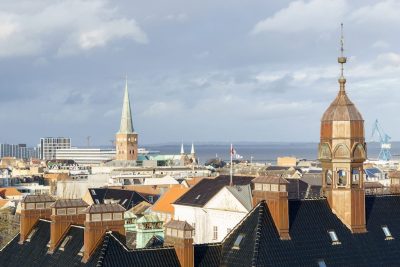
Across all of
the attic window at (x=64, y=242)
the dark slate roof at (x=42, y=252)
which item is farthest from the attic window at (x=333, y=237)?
the attic window at (x=64, y=242)

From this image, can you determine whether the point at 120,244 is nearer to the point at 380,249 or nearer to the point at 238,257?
the point at 238,257

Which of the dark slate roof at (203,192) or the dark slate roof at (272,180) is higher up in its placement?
the dark slate roof at (272,180)

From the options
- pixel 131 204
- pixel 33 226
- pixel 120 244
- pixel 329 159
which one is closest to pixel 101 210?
pixel 120 244

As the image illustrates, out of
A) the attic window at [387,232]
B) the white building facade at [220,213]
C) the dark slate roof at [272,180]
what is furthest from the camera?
the white building facade at [220,213]

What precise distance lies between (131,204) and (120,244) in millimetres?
66400

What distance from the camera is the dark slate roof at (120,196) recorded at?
4112 inches

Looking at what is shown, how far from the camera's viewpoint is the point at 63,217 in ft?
136

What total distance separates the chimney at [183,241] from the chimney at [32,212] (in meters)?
11.8

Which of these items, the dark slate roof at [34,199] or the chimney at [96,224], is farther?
the dark slate roof at [34,199]

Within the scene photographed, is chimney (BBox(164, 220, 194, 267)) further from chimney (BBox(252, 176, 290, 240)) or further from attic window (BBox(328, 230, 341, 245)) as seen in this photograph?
attic window (BBox(328, 230, 341, 245))

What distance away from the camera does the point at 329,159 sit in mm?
42656

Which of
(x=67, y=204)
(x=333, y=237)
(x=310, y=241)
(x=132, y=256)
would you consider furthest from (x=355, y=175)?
(x=67, y=204)

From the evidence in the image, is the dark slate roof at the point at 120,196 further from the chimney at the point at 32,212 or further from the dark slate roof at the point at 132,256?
the dark slate roof at the point at 132,256

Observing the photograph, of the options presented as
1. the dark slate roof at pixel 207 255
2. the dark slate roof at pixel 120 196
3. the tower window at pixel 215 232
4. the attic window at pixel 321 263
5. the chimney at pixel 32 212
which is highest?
the chimney at pixel 32 212
